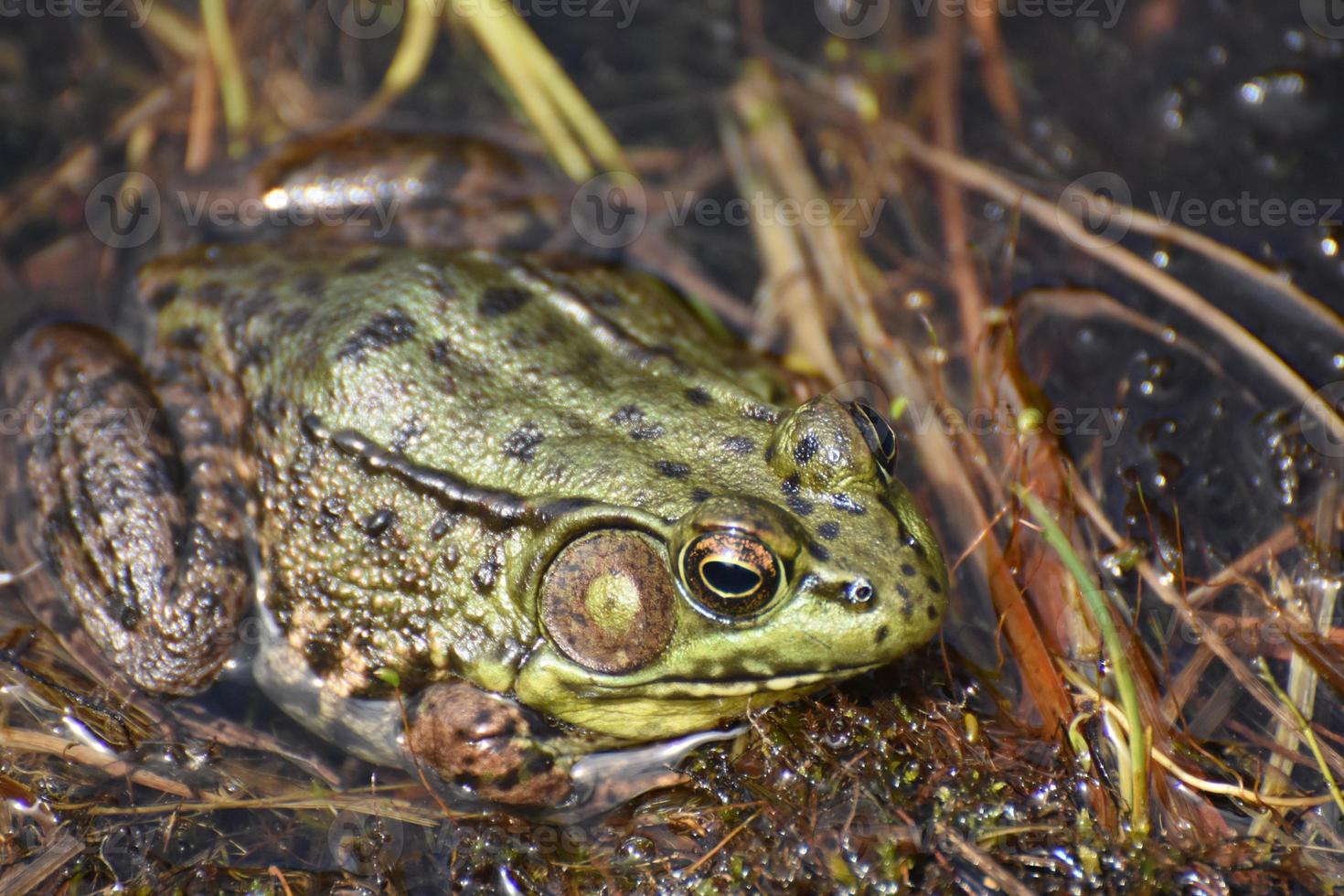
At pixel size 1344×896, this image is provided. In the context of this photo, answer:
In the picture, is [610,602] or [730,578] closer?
[730,578]

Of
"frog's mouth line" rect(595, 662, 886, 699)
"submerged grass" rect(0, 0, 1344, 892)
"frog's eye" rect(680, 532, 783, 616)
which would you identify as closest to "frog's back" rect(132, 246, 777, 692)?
"frog's eye" rect(680, 532, 783, 616)

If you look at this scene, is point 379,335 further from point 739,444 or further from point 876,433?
point 876,433

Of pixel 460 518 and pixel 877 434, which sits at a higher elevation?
pixel 877 434

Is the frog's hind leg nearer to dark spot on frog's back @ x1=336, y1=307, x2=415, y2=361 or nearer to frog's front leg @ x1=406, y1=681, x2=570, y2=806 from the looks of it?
dark spot on frog's back @ x1=336, y1=307, x2=415, y2=361

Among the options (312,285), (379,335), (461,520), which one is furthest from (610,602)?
(312,285)

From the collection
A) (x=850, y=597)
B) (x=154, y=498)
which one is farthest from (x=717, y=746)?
(x=154, y=498)
